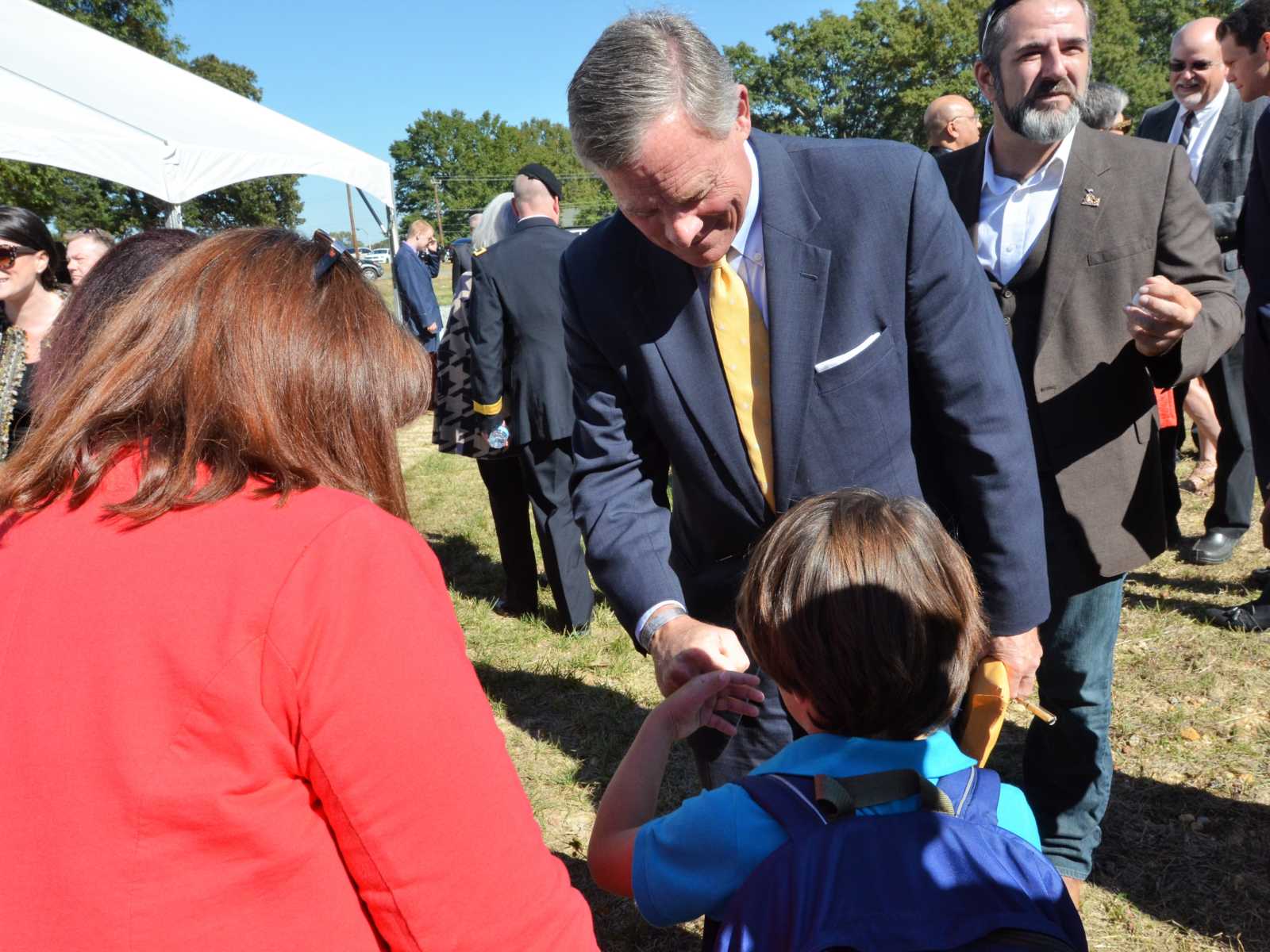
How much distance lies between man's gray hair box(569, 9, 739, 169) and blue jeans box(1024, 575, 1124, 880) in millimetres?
1638

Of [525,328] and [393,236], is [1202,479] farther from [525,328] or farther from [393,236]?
[393,236]

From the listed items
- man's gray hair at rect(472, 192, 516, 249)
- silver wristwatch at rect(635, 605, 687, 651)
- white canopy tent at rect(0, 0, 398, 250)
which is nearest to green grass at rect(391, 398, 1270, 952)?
silver wristwatch at rect(635, 605, 687, 651)

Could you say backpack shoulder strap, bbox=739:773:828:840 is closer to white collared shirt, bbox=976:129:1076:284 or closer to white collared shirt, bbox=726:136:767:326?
white collared shirt, bbox=726:136:767:326

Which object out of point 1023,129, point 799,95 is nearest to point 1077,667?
point 1023,129

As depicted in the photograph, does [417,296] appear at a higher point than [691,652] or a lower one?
higher

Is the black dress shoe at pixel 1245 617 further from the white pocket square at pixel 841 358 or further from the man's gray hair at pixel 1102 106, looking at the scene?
the white pocket square at pixel 841 358

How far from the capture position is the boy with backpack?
3.57 feet

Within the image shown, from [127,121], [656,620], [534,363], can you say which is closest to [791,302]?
[656,620]

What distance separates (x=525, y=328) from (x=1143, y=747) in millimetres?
3319

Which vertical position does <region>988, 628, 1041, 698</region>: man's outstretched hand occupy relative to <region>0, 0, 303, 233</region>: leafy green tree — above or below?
below

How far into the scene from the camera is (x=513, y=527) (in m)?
5.37

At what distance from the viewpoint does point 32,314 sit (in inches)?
159

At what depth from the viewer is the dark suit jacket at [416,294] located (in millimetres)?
10391

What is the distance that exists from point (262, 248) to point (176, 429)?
262mm
